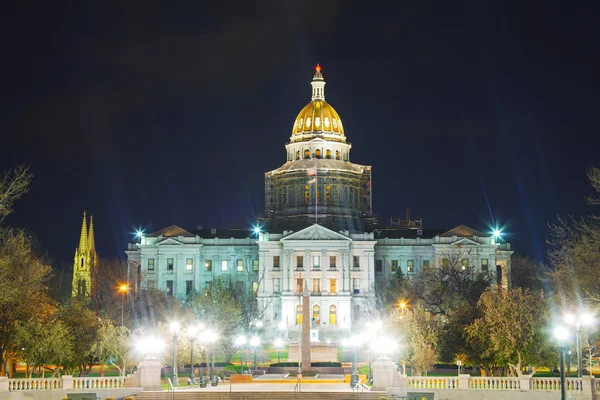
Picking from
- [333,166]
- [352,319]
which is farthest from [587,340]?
[333,166]

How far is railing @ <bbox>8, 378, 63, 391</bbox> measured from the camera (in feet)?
201

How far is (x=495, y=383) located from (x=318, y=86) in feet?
431

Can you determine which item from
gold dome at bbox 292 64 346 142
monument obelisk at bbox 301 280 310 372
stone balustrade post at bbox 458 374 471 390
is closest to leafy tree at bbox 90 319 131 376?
monument obelisk at bbox 301 280 310 372

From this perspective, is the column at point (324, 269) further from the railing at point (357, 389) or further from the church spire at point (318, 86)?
the railing at point (357, 389)

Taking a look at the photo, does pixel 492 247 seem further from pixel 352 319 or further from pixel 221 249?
pixel 221 249

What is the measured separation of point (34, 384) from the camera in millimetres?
61469

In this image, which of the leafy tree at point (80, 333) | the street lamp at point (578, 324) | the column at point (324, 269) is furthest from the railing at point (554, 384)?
the column at point (324, 269)

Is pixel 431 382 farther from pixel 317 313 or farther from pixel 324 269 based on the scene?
pixel 324 269

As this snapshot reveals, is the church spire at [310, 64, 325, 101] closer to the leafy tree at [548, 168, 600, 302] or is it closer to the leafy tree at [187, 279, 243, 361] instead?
the leafy tree at [187, 279, 243, 361]

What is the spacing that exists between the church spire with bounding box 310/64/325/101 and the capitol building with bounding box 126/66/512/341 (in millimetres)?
208

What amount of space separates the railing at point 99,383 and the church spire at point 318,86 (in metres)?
130

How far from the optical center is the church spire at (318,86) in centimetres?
18900

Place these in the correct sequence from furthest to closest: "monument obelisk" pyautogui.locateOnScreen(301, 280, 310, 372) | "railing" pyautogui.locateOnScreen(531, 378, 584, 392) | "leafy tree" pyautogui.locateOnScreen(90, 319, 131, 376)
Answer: "monument obelisk" pyautogui.locateOnScreen(301, 280, 310, 372), "leafy tree" pyautogui.locateOnScreen(90, 319, 131, 376), "railing" pyautogui.locateOnScreen(531, 378, 584, 392)

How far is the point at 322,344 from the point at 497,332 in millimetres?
53819
